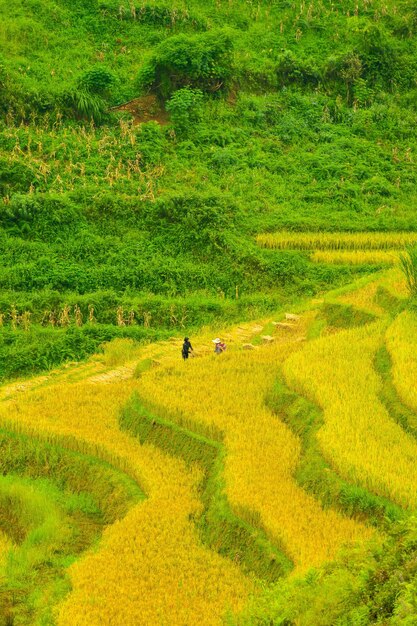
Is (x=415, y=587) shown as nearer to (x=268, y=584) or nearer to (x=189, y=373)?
(x=268, y=584)

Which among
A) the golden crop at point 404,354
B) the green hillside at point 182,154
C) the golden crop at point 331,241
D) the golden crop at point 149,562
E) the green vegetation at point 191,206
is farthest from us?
the golden crop at point 331,241

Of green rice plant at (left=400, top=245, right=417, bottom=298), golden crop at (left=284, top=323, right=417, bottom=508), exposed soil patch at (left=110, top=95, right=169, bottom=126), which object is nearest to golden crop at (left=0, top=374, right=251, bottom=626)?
golden crop at (left=284, top=323, right=417, bottom=508)

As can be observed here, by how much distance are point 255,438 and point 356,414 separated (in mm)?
1091

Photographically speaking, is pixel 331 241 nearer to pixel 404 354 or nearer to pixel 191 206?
pixel 191 206

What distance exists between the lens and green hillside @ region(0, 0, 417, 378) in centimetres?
1537

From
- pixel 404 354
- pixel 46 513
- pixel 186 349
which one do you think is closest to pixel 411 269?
pixel 404 354

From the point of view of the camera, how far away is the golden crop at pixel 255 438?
770 centimetres

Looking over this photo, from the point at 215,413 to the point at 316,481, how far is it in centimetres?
207

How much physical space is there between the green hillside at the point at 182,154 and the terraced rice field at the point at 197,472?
2.58m

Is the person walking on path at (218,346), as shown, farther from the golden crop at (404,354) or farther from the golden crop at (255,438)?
the golden crop at (404,354)

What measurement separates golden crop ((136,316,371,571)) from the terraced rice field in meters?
0.02

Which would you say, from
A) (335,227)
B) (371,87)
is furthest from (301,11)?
(335,227)

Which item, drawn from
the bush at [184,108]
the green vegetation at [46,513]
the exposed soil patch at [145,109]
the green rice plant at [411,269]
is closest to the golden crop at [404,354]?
the green rice plant at [411,269]

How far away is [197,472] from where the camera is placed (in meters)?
9.38
